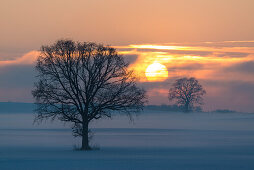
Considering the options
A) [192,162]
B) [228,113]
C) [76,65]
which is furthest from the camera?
[228,113]

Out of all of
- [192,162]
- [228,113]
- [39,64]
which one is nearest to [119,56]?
[39,64]

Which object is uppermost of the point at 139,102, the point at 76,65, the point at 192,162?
the point at 76,65

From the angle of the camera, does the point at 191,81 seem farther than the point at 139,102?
Yes

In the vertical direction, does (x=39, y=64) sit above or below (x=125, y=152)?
above

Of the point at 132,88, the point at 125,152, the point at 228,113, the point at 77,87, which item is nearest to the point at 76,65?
the point at 77,87

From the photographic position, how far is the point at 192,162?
3284cm

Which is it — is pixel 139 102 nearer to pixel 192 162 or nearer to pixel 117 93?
pixel 117 93

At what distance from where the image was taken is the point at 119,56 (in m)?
40.8

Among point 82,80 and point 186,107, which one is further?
point 186,107

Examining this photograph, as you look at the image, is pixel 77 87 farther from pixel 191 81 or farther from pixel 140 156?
pixel 191 81

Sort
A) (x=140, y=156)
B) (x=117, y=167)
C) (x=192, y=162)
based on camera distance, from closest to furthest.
→ (x=117, y=167) → (x=192, y=162) → (x=140, y=156)

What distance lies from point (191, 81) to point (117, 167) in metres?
96.8

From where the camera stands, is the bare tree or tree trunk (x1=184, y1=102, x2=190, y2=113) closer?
the bare tree

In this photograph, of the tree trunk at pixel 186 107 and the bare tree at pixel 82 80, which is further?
the tree trunk at pixel 186 107
